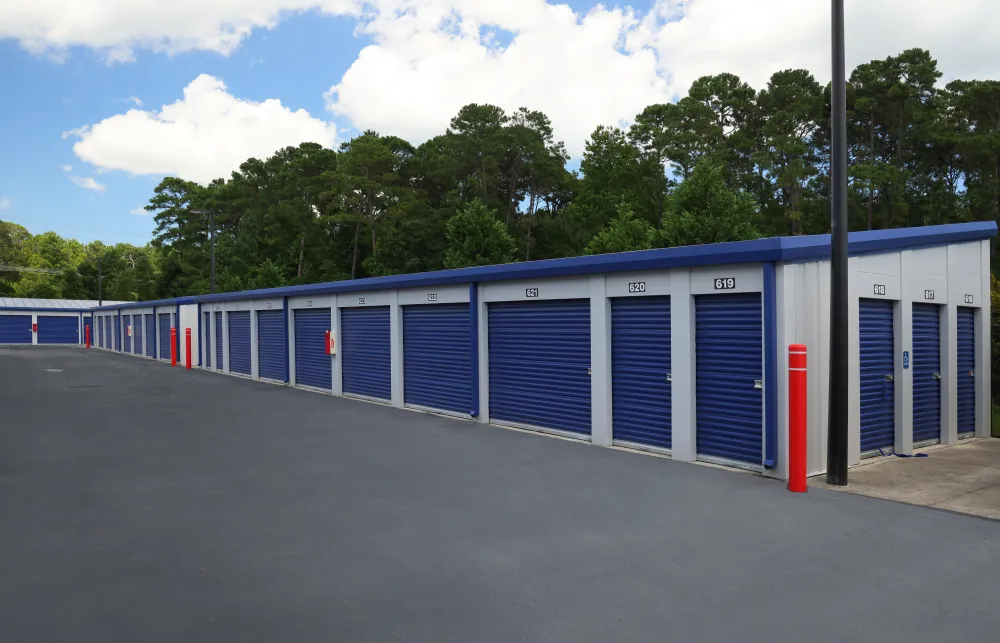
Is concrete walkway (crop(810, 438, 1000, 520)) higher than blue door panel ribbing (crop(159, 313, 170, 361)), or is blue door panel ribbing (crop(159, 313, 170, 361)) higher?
blue door panel ribbing (crop(159, 313, 170, 361))

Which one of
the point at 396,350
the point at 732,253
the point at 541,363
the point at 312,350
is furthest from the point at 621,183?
the point at 732,253

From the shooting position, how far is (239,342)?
28250 millimetres

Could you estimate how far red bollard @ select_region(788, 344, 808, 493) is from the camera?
8266 mm

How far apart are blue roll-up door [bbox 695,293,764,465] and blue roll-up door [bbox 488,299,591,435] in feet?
7.97

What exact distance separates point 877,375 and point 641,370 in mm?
3403

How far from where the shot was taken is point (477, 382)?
48.0ft

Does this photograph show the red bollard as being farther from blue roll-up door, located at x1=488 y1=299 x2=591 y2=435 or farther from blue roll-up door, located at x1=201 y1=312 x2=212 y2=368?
blue roll-up door, located at x1=201 y1=312 x2=212 y2=368

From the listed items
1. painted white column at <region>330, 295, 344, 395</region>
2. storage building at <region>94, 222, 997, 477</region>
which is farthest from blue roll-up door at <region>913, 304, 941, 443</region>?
painted white column at <region>330, 295, 344, 395</region>

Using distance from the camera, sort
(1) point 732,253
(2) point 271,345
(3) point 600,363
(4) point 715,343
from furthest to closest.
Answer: (2) point 271,345 → (3) point 600,363 → (4) point 715,343 → (1) point 732,253

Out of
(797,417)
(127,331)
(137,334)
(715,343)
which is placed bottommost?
(797,417)

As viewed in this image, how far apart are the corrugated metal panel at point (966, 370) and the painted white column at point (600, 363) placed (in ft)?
20.1

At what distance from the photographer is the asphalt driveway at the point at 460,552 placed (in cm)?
466

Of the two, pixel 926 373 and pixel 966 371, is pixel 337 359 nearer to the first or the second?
pixel 926 373

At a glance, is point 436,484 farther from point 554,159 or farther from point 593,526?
point 554,159
